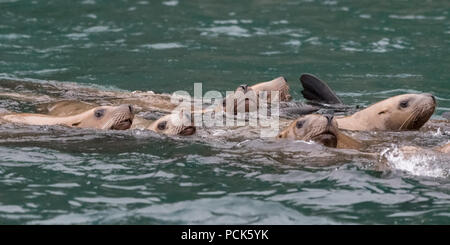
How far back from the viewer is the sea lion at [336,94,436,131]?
26.4ft

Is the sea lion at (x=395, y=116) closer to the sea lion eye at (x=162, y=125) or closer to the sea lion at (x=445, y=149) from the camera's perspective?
the sea lion at (x=445, y=149)

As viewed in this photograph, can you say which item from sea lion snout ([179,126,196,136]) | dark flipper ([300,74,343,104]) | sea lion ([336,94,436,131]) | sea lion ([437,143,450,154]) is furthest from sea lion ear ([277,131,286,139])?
dark flipper ([300,74,343,104])

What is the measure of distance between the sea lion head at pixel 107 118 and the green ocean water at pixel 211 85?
0.32 meters

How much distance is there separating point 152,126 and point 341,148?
1.93 meters

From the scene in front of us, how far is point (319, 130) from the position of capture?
7.09m

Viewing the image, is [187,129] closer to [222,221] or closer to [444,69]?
[222,221]

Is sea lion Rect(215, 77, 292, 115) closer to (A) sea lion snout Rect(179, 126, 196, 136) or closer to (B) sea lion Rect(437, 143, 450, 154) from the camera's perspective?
(A) sea lion snout Rect(179, 126, 196, 136)

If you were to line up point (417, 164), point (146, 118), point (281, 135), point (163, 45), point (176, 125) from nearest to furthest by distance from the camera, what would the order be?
point (417, 164) → point (281, 135) → point (176, 125) → point (146, 118) → point (163, 45)

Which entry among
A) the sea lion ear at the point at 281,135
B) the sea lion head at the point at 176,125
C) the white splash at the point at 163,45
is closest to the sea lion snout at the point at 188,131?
the sea lion head at the point at 176,125

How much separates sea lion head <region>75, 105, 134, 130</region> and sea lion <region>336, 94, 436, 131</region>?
2049 millimetres

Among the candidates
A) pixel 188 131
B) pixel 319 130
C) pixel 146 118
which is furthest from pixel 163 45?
pixel 319 130

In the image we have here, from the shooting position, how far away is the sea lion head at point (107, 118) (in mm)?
8039

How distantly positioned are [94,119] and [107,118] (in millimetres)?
162

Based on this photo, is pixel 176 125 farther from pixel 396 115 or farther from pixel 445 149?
pixel 445 149
